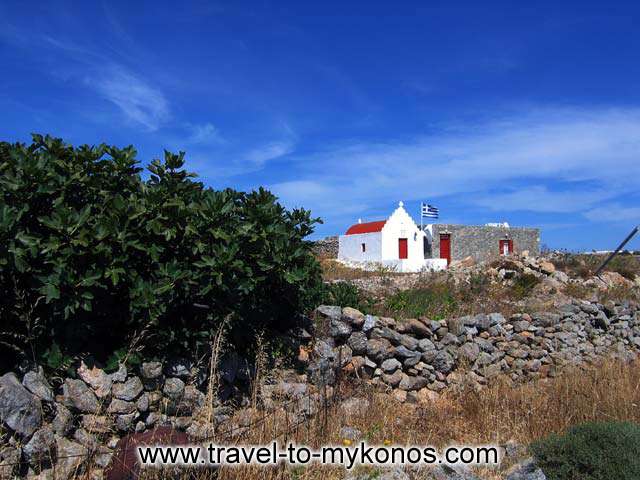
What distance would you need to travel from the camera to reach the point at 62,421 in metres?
4.22

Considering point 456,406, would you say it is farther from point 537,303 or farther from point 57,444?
point 537,303

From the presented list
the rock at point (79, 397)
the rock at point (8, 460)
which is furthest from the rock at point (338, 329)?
the rock at point (8, 460)

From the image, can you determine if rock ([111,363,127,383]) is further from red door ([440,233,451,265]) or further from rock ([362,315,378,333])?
red door ([440,233,451,265])

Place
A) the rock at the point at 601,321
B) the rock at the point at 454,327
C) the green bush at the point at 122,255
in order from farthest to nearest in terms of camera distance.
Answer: the rock at the point at 601,321 < the rock at the point at 454,327 < the green bush at the point at 122,255

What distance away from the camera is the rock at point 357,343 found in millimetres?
7004

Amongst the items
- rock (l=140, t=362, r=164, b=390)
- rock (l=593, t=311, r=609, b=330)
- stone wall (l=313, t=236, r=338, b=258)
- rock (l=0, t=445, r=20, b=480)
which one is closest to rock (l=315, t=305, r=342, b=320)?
rock (l=140, t=362, r=164, b=390)

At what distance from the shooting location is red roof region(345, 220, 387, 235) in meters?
33.3

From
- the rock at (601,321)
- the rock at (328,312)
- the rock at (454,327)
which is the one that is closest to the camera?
the rock at (328,312)

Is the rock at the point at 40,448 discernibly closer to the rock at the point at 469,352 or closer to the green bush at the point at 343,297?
the green bush at the point at 343,297

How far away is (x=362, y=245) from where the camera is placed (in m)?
33.0

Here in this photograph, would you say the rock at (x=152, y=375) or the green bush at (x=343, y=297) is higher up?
the green bush at (x=343, y=297)

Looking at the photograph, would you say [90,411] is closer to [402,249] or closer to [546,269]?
[546,269]

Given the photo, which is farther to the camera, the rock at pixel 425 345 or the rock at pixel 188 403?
the rock at pixel 425 345

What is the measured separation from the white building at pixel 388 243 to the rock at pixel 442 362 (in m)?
21.9
